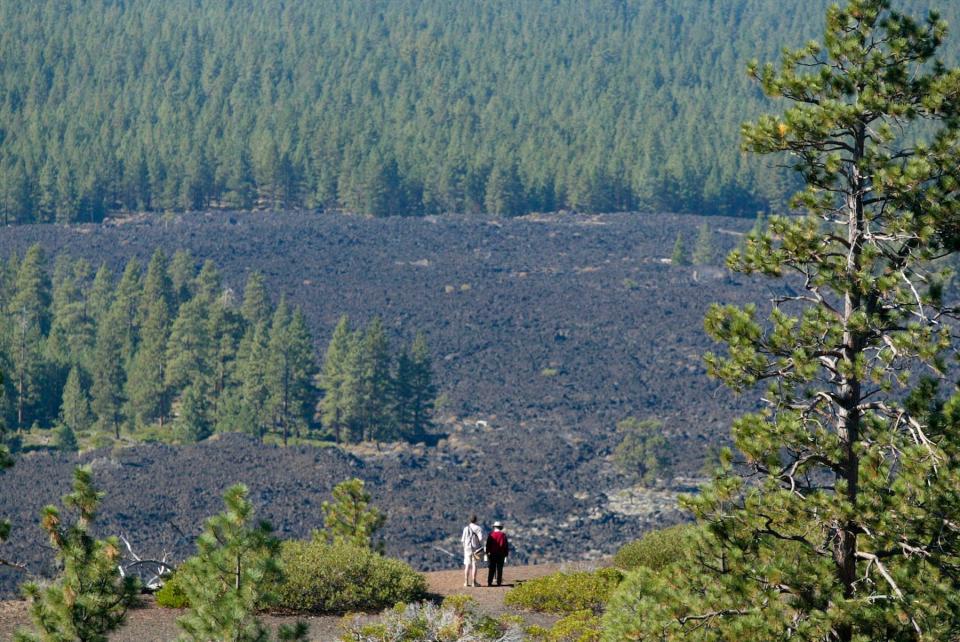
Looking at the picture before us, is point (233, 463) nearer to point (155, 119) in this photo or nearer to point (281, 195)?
point (281, 195)

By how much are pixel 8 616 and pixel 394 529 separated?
3783 cm

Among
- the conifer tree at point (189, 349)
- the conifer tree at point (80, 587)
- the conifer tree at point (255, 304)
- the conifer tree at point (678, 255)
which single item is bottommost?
the conifer tree at point (189, 349)

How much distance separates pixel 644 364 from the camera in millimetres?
90500

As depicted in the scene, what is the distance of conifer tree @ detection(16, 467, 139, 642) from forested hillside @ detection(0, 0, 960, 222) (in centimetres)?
11833

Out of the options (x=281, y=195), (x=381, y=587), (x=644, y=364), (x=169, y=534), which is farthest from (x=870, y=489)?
(x=281, y=195)

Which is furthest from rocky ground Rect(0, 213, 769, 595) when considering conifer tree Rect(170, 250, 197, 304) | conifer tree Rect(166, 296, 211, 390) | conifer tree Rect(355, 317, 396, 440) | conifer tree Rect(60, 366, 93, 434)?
conifer tree Rect(170, 250, 197, 304)

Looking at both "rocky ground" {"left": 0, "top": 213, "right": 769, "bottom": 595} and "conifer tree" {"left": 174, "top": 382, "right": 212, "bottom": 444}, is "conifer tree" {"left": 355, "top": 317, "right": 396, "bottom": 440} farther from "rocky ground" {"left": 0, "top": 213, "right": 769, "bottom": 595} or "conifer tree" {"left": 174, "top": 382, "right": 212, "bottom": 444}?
"conifer tree" {"left": 174, "top": 382, "right": 212, "bottom": 444}

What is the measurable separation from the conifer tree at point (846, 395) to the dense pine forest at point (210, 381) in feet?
193

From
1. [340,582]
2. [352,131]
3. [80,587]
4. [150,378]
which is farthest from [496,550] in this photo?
[352,131]

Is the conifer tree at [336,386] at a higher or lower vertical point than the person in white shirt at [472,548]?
lower

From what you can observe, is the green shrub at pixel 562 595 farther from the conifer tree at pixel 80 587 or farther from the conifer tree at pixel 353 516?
the conifer tree at pixel 80 587

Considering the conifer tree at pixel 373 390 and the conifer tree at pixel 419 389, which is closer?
the conifer tree at pixel 373 390

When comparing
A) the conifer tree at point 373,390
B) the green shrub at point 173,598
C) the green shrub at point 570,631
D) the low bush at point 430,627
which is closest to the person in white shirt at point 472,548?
the green shrub at point 570,631

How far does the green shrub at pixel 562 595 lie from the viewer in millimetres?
23656
